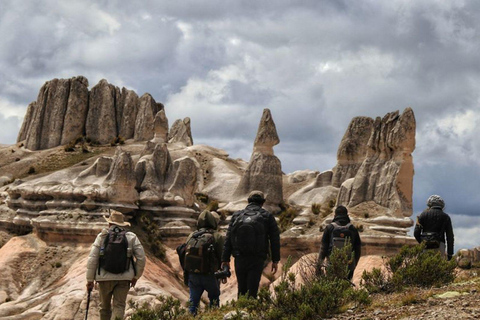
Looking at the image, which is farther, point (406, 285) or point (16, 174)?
point (16, 174)

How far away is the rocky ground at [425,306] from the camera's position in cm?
862

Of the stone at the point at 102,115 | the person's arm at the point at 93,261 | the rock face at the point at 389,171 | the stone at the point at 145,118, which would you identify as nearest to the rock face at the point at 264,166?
the rock face at the point at 389,171

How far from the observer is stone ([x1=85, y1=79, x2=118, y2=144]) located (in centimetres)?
5362

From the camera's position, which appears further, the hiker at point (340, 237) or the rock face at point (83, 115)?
the rock face at point (83, 115)

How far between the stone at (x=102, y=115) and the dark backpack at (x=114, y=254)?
4260 centimetres

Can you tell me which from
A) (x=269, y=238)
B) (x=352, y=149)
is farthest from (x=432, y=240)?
(x=352, y=149)

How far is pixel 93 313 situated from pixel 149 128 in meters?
34.0

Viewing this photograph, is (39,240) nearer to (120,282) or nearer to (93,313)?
(93,313)

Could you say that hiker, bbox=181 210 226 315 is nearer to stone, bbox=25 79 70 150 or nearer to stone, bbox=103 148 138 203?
stone, bbox=103 148 138 203

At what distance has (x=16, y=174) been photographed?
46250 mm

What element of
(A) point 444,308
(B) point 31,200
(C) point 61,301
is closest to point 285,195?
(B) point 31,200

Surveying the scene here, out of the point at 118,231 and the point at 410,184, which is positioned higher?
the point at 410,184

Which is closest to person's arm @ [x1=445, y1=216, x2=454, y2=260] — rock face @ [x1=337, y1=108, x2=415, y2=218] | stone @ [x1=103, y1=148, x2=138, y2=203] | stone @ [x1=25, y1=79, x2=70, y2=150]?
rock face @ [x1=337, y1=108, x2=415, y2=218]

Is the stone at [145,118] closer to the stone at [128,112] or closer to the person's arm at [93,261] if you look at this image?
the stone at [128,112]
